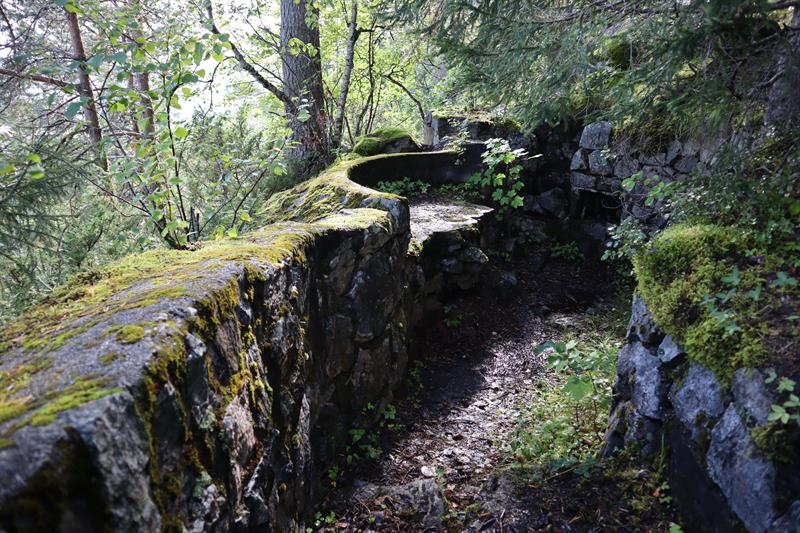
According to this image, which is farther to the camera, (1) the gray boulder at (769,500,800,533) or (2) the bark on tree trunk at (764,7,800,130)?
(2) the bark on tree trunk at (764,7,800,130)

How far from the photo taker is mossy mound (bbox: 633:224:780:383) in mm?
2541

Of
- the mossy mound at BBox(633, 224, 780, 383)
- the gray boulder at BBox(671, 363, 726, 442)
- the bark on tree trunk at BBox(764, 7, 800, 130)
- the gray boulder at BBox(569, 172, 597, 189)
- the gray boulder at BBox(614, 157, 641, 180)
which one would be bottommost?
the gray boulder at BBox(671, 363, 726, 442)

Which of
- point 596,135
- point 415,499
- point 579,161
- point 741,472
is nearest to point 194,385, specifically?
point 415,499

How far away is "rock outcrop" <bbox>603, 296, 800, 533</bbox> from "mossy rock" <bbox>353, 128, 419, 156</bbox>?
664 cm

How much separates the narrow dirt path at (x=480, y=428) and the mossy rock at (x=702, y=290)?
3.48 feet

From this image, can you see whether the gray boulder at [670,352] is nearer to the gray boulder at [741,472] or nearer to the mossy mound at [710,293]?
the mossy mound at [710,293]

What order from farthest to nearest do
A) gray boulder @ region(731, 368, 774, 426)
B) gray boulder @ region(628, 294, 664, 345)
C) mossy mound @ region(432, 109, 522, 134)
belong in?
mossy mound @ region(432, 109, 522, 134)
gray boulder @ region(628, 294, 664, 345)
gray boulder @ region(731, 368, 774, 426)

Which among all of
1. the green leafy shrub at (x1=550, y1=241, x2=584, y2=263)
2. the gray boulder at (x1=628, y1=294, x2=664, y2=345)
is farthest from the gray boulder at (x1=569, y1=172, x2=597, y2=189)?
the gray boulder at (x1=628, y1=294, x2=664, y2=345)

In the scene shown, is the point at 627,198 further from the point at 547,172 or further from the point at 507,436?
the point at 507,436

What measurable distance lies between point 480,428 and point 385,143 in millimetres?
6186

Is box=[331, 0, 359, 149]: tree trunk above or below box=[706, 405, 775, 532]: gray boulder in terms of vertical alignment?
above

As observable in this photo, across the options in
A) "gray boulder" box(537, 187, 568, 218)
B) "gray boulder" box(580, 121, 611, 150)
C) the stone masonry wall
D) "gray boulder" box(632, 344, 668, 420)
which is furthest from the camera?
"gray boulder" box(537, 187, 568, 218)

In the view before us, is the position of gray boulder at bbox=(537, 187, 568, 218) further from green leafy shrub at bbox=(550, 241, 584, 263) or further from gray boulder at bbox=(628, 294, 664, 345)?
gray boulder at bbox=(628, 294, 664, 345)

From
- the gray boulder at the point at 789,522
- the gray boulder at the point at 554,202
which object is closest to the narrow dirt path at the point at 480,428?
the gray boulder at the point at 789,522
